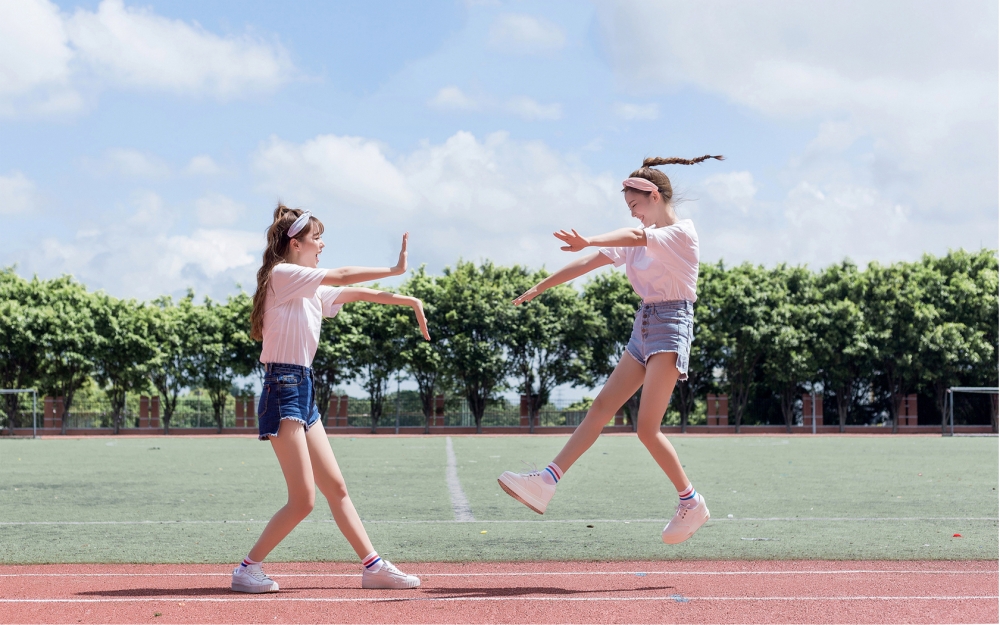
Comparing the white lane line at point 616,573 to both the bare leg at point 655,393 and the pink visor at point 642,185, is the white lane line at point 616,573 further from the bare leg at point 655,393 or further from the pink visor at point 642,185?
the pink visor at point 642,185

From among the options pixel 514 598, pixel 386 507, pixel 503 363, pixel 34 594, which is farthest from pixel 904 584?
pixel 503 363

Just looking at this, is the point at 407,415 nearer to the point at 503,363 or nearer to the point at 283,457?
the point at 503,363

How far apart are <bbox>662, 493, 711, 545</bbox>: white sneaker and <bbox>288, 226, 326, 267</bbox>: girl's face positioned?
7.97 feet

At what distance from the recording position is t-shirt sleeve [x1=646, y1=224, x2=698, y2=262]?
17.3 ft

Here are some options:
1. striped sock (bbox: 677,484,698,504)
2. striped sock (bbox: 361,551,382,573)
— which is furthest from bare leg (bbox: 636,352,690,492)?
striped sock (bbox: 361,551,382,573)

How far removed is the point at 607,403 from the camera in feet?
18.6

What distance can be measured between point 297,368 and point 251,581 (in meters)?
1.14

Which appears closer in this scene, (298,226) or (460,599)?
(460,599)

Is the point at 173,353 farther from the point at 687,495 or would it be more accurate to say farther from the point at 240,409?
the point at 687,495

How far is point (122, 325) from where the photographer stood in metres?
46.2

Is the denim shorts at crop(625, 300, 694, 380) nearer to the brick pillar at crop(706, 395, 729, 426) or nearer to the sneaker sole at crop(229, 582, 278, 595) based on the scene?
the sneaker sole at crop(229, 582, 278, 595)

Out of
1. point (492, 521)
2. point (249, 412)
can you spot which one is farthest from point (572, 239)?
point (249, 412)

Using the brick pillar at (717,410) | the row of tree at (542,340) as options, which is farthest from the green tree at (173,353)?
the brick pillar at (717,410)

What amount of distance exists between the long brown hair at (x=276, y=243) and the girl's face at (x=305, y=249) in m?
0.02
